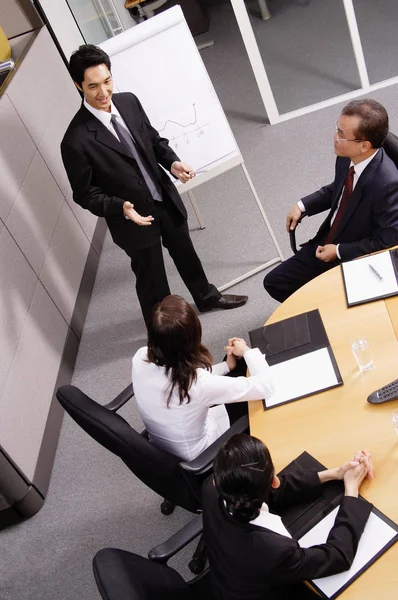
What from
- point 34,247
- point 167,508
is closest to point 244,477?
point 167,508

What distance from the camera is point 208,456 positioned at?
2287 millimetres

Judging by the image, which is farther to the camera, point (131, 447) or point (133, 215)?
point (133, 215)

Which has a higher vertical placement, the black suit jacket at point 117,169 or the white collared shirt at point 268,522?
the black suit jacket at point 117,169

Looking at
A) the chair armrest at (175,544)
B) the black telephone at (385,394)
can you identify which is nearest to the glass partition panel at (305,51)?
the black telephone at (385,394)

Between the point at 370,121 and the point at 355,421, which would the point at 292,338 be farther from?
the point at 370,121

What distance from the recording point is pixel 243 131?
→ 5691mm

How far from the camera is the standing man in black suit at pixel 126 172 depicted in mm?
A: 3189

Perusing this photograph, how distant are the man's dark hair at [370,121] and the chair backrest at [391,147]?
94 mm

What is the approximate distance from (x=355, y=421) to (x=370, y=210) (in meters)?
1.18

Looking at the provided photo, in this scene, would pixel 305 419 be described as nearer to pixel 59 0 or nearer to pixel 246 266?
pixel 246 266

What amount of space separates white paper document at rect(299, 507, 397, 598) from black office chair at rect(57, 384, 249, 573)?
0.53 m

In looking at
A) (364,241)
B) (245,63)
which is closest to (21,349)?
(364,241)

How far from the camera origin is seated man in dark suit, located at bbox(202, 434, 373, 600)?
5.65ft

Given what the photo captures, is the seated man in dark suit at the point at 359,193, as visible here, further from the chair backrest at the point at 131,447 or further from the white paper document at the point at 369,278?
the chair backrest at the point at 131,447
